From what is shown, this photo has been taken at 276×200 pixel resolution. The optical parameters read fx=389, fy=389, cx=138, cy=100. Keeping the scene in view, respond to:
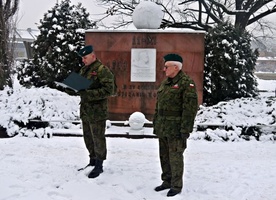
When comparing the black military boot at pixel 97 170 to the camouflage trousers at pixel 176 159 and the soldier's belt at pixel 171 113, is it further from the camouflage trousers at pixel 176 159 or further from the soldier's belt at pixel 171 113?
the soldier's belt at pixel 171 113

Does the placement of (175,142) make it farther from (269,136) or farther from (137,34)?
(137,34)

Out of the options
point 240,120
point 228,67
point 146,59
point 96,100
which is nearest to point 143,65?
point 146,59

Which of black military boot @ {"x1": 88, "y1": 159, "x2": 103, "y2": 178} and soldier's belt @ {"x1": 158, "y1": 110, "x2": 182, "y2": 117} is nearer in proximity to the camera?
soldier's belt @ {"x1": 158, "y1": 110, "x2": 182, "y2": 117}

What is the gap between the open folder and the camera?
4910 mm

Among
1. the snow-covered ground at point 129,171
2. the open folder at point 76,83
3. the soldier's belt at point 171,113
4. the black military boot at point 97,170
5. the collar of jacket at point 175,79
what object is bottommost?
the snow-covered ground at point 129,171

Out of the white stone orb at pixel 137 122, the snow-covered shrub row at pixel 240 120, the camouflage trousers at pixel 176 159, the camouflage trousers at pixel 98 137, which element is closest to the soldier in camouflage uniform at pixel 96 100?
the camouflage trousers at pixel 98 137

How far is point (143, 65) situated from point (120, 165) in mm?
4031

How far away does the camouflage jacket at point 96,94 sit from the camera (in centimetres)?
502

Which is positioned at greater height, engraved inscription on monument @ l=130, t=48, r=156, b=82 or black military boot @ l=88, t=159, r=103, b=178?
engraved inscription on monument @ l=130, t=48, r=156, b=82

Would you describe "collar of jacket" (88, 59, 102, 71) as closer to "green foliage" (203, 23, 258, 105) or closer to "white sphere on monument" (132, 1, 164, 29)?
"white sphere on monument" (132, 1, 164, 29)

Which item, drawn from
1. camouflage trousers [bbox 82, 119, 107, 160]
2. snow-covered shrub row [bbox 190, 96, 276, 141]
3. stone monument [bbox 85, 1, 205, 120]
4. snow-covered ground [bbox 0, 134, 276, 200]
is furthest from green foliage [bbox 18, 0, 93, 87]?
camouflage trousers [bbox 82, 119, 107, 160]

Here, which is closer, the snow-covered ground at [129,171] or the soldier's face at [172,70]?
the soldier's face at [172,70]

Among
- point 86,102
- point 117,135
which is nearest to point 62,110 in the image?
point 117,135

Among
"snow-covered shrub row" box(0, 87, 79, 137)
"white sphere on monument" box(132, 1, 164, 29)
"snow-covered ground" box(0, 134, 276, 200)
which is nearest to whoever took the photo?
"snow-covered ground" box(0, 134, 276, 200)
